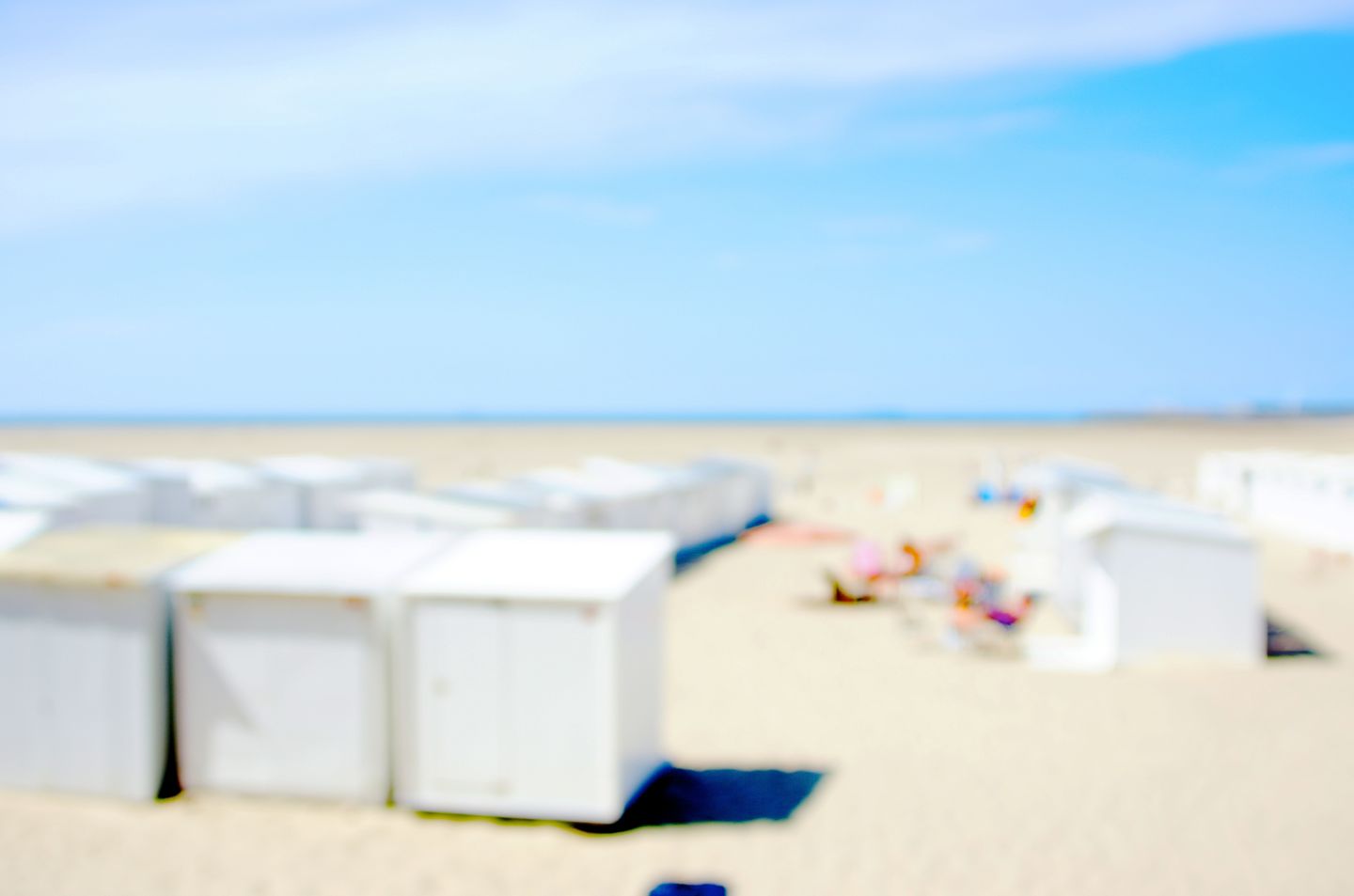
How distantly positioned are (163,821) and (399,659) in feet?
5.54

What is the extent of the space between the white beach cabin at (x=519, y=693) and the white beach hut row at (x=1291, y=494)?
59.5 feet

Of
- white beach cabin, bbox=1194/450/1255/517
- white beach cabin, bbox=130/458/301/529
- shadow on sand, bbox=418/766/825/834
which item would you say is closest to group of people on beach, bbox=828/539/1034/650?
shadow on sand, bbox=418/766/825/834

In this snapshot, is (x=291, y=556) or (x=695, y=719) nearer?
(x=291, y=556)

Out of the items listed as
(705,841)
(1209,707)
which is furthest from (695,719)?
(1209,707)

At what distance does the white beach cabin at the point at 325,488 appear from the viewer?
20.2m

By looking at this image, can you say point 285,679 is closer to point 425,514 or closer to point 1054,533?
point 425,514

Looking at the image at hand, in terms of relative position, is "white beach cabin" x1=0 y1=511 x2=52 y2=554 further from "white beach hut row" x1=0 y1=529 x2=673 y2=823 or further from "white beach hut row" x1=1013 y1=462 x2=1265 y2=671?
"white beach hut row" x1=1013 y1=462 x2=1265 y2=671

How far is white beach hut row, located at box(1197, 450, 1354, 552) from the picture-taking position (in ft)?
68.9

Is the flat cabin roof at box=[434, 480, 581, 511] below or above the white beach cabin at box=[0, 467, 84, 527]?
below

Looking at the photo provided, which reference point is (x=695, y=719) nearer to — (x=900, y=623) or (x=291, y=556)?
(x=291, y=556)

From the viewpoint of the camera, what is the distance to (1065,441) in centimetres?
6825

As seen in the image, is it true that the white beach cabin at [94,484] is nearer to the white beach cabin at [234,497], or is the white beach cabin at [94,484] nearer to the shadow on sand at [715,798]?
the white beach cabin at [234,497]

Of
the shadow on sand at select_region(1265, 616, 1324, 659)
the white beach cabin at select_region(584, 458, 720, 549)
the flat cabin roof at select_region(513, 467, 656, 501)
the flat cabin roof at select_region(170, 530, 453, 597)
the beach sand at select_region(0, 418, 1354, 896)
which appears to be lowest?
the shadow on sand at select_region(1265, 616, 1324, 659)

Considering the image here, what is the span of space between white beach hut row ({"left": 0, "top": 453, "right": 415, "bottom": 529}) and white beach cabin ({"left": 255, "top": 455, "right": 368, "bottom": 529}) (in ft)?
0.05
